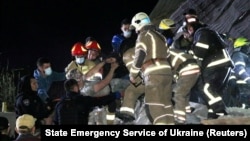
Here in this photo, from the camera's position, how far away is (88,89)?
8.32m

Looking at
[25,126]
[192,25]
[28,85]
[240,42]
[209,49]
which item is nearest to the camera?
[25,126]

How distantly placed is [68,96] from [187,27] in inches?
122

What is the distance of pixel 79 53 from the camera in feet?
29.3

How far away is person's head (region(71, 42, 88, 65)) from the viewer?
8888mm

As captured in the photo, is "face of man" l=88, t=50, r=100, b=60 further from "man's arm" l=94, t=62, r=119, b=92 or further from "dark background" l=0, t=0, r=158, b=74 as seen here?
"dark background" l=0, t=0, r=158, b=74

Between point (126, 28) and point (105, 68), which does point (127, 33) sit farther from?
point (105, 68)

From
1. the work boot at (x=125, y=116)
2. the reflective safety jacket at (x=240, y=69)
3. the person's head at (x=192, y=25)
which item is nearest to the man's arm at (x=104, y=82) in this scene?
the work boot at (x=125, y=116)

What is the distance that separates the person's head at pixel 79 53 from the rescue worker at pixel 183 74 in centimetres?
186

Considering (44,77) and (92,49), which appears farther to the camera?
(44,77)

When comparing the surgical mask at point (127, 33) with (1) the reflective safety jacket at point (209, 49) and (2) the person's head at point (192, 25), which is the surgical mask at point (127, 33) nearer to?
(2) the person's head at point (192, 25)

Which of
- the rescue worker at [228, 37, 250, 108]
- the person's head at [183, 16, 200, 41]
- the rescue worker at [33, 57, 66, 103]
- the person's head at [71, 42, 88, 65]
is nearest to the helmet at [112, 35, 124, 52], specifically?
the person's head at [71, 42, 88, 65]

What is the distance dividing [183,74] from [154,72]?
0.75 metres

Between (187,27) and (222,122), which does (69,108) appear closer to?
(222,122)

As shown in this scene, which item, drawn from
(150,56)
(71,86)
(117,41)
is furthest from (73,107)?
(117,41)
